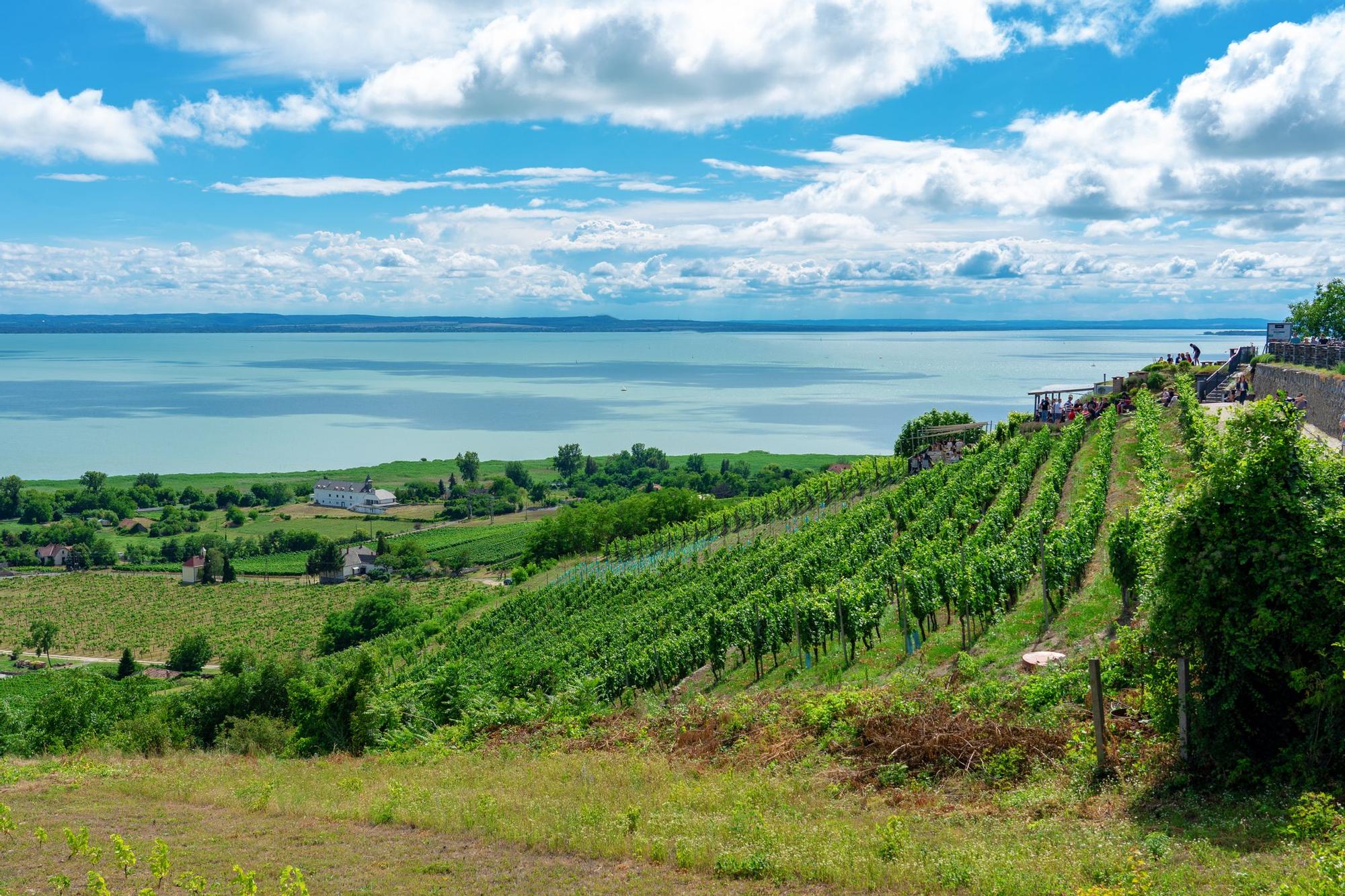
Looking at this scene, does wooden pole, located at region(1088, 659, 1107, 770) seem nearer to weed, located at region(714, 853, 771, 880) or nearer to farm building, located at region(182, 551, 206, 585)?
weed, located at region(714, 853, 771, 880)

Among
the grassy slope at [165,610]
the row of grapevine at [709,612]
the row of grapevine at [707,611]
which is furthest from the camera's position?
the grassy slope at [165,610]

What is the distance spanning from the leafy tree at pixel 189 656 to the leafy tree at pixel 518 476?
6639 centimetres

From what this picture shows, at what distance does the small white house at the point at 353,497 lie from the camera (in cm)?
11700

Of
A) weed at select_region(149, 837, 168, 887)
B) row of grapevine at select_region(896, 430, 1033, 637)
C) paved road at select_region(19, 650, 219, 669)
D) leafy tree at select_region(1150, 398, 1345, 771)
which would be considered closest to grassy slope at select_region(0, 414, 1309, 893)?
weed at select_region(149, 837, 168, 887)

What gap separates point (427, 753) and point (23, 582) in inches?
3811

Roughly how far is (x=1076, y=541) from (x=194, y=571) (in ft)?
292

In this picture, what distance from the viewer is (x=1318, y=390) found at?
29.8m

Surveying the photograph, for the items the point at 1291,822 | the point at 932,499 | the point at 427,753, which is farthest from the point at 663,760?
the point at 932,499

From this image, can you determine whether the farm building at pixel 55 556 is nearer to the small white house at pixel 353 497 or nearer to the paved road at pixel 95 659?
the small white house at pixel 353 497

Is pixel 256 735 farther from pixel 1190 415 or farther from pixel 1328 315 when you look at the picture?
pixel 1328 315

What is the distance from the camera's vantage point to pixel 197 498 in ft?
391

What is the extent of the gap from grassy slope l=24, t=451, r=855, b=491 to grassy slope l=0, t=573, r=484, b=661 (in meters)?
35.0

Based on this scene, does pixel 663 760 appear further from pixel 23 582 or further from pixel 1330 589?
pixel 23 582

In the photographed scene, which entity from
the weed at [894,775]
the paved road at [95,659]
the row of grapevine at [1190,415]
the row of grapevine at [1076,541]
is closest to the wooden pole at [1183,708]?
the weed at [894,775]
